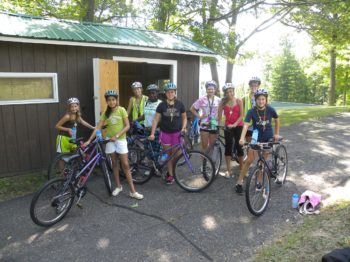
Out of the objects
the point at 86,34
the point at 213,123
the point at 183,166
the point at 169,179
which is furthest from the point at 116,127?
the point at 86,34

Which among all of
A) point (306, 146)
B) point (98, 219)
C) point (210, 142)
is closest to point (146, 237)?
point (98, 219)

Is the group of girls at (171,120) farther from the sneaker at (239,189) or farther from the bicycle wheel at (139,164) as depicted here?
the bicycle wheel at (139,164)

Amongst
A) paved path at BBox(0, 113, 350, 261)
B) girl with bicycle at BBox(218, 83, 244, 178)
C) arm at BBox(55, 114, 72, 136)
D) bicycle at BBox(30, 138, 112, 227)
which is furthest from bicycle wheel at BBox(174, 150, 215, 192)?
arm at BBox(55, 114, 72, 136)

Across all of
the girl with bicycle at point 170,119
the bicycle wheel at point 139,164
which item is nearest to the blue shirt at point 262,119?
the girl with bicycle at point 170,119

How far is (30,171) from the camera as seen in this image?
6.29 m

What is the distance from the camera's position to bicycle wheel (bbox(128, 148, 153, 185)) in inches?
222

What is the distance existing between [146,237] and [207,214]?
1.01m

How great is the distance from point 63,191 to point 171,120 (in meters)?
2.00

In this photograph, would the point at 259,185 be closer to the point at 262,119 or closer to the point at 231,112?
the point at 262,119

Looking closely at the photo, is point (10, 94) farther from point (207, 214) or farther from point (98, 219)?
point (207, 214)

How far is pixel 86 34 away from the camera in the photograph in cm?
Result: 688

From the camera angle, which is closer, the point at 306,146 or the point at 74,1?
the point at 306,146

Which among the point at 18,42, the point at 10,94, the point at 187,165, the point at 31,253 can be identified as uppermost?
the point at 18,42

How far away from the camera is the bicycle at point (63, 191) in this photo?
3.90m
